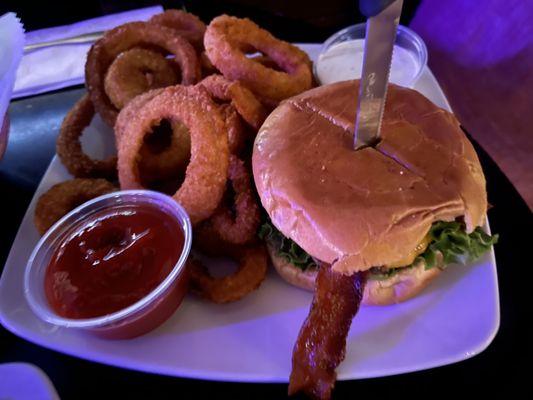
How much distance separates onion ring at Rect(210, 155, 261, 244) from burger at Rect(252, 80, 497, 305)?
0.05 m

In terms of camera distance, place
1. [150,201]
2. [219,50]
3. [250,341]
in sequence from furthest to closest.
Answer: [219,50] → [150,201] → [250,341]

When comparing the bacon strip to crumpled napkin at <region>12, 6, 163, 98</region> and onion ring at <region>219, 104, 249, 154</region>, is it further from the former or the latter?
crumpled napkin at <region>12, 6, 163, 98</region>

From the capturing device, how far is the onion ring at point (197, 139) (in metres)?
1.47

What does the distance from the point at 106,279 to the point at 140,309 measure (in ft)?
0.44

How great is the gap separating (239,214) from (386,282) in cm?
51

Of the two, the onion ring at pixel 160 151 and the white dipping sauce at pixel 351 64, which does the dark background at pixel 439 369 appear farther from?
the onion ring at pixel 160 151

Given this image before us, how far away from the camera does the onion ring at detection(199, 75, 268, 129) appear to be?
5.14 feet

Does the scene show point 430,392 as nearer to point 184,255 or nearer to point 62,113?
point 184,255

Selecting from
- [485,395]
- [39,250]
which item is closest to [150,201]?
[39,250]

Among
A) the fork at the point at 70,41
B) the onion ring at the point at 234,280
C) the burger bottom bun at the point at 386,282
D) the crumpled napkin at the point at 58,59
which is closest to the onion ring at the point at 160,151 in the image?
the onion ring at the point at 234,280

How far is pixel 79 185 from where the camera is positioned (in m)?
1.74

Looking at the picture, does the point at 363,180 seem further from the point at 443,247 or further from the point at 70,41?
the point at 70,41

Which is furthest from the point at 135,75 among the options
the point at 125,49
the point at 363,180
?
the point at 363,180

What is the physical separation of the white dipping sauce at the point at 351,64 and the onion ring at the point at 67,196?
40.3 inches
